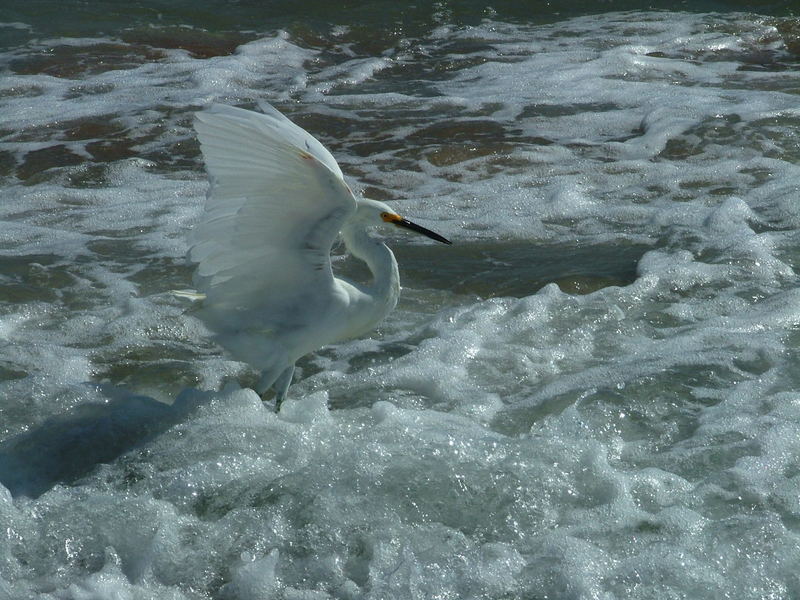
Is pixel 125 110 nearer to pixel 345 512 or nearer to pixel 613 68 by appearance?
pixel 613 68

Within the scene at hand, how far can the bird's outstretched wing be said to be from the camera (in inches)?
136

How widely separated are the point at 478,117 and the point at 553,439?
17.9 feet

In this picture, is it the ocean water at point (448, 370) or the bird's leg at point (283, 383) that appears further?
the bird's leg at point (283, 383)

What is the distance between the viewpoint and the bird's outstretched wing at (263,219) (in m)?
3.45

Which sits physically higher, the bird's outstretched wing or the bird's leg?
the bird's outstretched wing

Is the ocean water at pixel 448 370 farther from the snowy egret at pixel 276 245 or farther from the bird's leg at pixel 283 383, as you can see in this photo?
the snowy egret at pixel 276 245

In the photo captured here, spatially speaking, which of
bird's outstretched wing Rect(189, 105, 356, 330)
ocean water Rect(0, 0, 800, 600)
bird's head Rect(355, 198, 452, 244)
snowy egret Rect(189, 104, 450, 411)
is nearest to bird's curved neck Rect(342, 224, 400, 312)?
snowy egret Rect(189, 104, 450, 411)

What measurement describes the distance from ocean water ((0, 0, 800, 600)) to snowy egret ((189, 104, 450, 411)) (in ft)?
0.87

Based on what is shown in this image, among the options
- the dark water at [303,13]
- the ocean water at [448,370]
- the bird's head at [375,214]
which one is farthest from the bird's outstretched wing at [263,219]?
the dark water at [303,13]

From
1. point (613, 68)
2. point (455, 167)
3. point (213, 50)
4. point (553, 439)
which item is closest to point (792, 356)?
point (553, 439)

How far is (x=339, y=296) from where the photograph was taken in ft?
13.3

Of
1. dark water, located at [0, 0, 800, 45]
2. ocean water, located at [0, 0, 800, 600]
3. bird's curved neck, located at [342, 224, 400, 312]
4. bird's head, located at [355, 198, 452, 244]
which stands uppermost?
bird's head, located at [355, 198, 452, 244]

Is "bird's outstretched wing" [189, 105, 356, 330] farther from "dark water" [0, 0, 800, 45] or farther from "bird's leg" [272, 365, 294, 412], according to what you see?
"dark water" [0, 0, 800, 45]

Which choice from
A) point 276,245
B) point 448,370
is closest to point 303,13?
point 448,370
